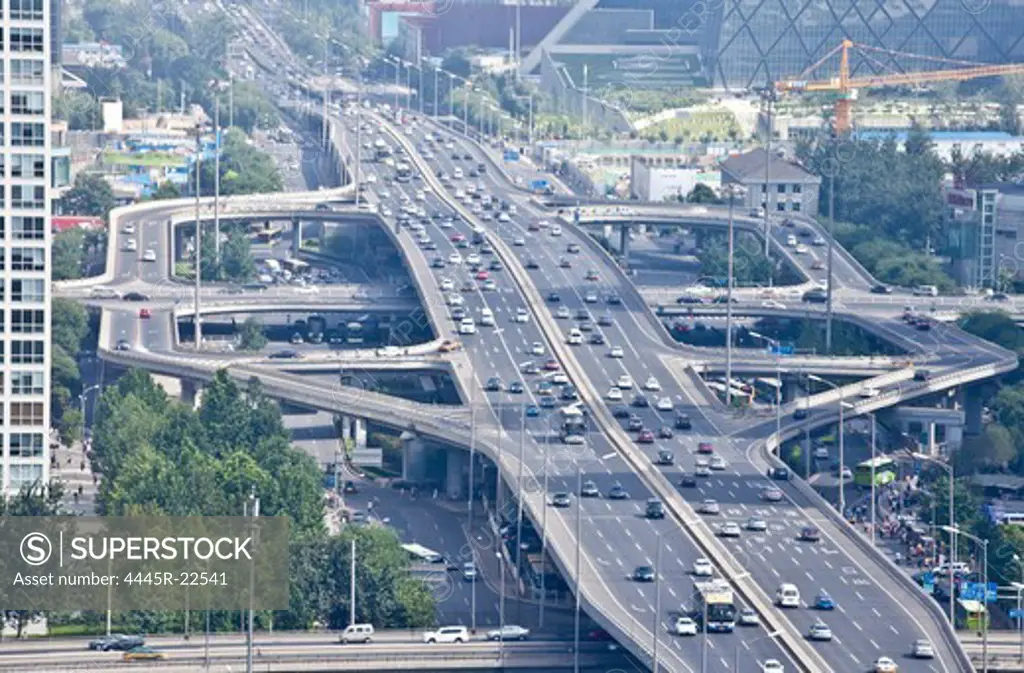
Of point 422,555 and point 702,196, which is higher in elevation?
point 702,196

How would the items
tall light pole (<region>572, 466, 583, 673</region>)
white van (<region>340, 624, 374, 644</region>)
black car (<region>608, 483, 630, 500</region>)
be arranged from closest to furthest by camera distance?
tall light pole (<region>572, 466, 583, 673</region>)
white van (<region>340, 624, 374, 644</region>)
black car (<region>608, 483, 630, 500</region>)

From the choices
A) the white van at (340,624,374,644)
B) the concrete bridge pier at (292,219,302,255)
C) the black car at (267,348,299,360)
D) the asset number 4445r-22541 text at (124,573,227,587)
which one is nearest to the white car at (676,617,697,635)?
the white van at (340,624,374,644)

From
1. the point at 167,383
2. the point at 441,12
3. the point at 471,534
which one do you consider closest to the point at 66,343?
the point at 167,383

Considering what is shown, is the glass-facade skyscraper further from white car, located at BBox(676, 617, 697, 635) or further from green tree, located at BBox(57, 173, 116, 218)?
white car, located at BBox(676, 617, 697, 635)

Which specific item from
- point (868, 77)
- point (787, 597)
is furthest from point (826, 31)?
point (787, 597)

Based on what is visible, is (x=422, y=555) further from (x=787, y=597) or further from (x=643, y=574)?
(x=787, y=597)

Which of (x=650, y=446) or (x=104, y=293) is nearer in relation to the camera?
(x=650, y=446)
